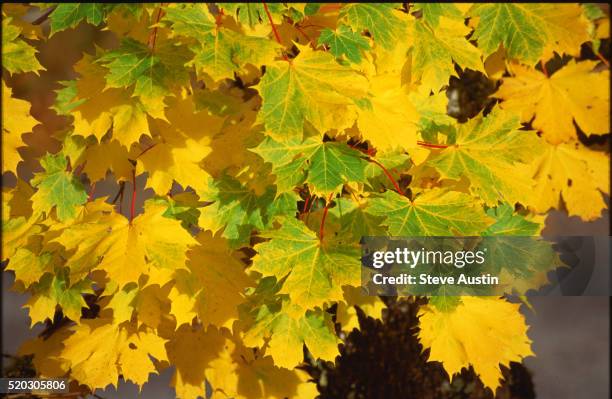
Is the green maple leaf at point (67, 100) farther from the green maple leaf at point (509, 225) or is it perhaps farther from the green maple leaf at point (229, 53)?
the green maple leaf at point (509, 225)

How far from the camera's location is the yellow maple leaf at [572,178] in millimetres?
2580

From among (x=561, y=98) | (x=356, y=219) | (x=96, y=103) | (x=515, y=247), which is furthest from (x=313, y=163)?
(x=561, y=98)

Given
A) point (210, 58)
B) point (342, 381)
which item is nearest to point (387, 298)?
point (342, 381)

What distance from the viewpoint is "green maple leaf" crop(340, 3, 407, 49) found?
1.77 m

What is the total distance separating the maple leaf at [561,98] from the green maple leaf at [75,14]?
4.67 ft

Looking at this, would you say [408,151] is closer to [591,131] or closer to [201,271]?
[201,271]

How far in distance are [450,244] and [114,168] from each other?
101cm

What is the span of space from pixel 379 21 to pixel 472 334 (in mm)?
930

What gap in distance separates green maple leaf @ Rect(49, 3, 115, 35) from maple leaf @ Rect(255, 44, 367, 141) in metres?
0.48

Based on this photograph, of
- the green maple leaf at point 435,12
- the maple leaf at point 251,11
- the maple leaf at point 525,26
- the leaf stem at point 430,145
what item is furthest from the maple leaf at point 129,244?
the maple leaf at point 525,26

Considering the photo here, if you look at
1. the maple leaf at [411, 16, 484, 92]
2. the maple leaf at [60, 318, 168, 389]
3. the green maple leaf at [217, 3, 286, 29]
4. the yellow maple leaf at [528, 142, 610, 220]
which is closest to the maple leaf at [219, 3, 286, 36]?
the green maple leaf at [217, 3, 286, 29]

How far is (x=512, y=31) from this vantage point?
204cm

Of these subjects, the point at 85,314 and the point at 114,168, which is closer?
the point at 114,168

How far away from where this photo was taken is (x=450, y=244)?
71.1 inches
